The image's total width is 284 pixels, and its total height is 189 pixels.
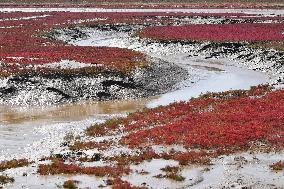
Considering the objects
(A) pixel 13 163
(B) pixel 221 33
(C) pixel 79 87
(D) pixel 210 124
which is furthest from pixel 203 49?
(A) pixel 13 163

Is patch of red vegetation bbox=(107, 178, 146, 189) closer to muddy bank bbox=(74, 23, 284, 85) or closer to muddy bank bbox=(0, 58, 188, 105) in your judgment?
muddy bank bbox=(0, 58, 188, 105)

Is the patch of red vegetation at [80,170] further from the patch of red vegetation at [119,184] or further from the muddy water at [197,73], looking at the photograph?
the muddy water at [197,73]

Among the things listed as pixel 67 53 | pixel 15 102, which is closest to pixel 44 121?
pixel 15 102

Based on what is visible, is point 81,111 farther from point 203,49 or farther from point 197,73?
point 203,49

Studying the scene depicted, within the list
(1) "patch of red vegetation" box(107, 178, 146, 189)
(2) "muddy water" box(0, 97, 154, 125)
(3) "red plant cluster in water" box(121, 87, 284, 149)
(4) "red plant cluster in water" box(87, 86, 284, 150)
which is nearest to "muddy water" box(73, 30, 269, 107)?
(2) "muddy water" box(0, 97, 154, 125)

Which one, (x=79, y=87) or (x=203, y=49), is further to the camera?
(x=203, y=49)

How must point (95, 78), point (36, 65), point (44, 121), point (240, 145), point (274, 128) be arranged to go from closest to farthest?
point (240, 145), point (274, 128), point (44, 121), point (95, 78), point (36, 65)

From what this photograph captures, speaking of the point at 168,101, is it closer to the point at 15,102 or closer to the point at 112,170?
the point at 15,102
